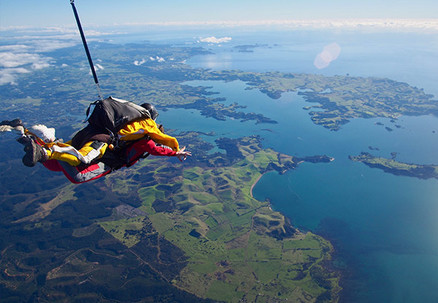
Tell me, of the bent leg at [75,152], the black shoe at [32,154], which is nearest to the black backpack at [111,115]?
the bent leg at [75,152]

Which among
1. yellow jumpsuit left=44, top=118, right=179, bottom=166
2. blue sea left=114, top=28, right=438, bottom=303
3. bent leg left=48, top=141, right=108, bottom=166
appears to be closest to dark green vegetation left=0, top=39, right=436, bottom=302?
blue sea left=114, top=28, right=438, bottom=303

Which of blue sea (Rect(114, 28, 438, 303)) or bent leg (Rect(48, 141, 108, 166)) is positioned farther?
blue sea (Rect(114, 28, 438, 303))

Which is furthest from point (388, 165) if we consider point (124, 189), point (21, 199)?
point (21, 199)

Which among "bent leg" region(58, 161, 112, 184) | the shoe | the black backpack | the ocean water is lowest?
the ocean water

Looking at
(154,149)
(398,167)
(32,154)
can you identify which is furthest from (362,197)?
(32,154)

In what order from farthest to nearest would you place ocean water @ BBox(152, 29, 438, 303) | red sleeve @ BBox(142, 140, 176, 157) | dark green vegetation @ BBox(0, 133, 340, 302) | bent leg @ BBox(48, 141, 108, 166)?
ocean water @ BBox(152, 29, 438, 303) → dark green vegetation @ BBox(0, 133, 340, 302) → red sleeve @ BBox(142, 140, 176, 157) → bent leg @ BBox(48, 141, 108, 166)

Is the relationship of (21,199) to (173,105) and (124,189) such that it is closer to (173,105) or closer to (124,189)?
(124,189)

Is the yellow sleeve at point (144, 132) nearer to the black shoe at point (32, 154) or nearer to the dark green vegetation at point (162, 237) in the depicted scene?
the black shoe at point (32, 154)

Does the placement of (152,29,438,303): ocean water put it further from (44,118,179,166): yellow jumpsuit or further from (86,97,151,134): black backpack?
(86,97,151,134): black backpack
